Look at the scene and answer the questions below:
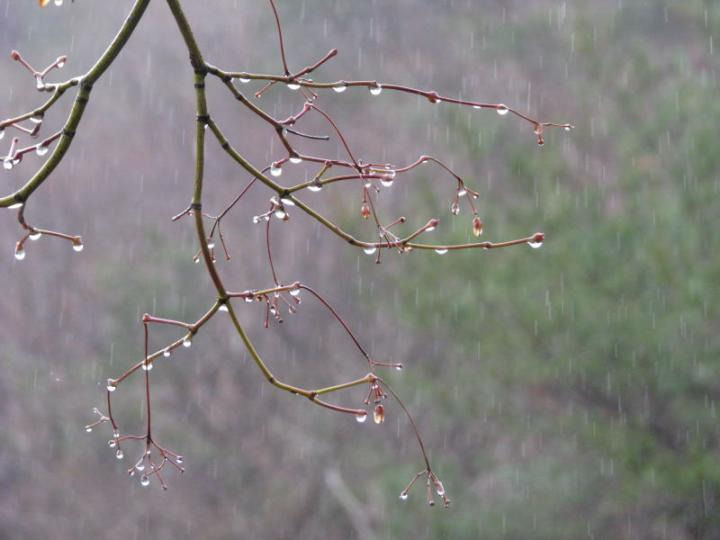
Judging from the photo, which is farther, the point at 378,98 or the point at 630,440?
the point at 378,98

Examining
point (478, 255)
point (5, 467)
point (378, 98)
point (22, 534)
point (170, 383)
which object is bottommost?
point (22, 534)

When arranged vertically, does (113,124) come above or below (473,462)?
above

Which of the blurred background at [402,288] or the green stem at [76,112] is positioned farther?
the blurred background at [402,288]

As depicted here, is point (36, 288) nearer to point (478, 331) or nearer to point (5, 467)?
point (5, 467)

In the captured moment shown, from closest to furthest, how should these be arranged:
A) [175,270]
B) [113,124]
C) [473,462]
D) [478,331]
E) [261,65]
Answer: [478,331] < [473,462] < [175,270] < [261,65] < [113,124]

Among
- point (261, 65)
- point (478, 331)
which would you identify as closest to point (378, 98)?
point (261, 65)

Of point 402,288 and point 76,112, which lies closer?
point 76,112

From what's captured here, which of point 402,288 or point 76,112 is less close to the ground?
point 402,288

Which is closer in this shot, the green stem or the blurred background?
the green stem
